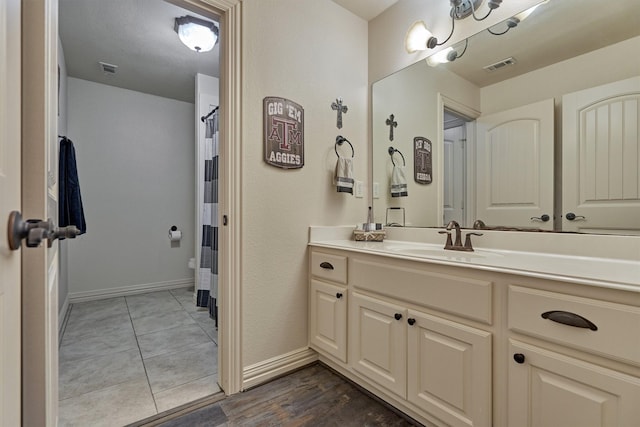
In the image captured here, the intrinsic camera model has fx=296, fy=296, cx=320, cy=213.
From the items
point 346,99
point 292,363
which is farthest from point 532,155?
point 292,363

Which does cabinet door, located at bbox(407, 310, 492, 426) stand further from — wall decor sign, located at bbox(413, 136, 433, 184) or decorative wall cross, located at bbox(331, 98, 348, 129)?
decorative wall cross, located at bbox(331, 98, 348, 129)

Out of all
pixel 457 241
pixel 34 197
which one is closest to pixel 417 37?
pixel 457 241

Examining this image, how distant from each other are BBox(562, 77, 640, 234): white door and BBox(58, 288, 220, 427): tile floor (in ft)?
6.63

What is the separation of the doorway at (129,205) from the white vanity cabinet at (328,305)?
789mm

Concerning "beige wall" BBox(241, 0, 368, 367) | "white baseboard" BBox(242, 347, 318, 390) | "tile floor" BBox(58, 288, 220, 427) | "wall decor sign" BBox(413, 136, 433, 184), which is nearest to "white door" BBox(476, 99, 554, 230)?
"wall decor sign" BBox(413, 136, 433, 184)

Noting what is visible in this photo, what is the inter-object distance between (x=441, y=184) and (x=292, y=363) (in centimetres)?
144

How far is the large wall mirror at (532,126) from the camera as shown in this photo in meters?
1.22

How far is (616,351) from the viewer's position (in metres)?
0.80

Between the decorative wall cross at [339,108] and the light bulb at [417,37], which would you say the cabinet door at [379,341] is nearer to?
the decorative wall cross at [339,108]

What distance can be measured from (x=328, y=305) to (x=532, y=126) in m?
1.42

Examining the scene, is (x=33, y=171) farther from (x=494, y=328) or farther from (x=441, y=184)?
(x=441, y=184)

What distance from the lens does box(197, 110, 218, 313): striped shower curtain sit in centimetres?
276

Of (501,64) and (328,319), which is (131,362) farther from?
(501,64)

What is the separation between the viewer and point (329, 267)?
1725mm
